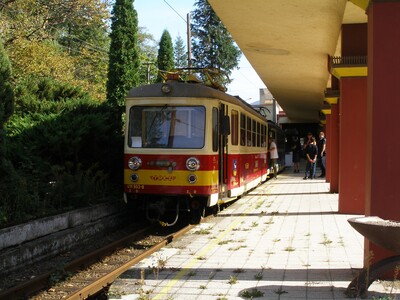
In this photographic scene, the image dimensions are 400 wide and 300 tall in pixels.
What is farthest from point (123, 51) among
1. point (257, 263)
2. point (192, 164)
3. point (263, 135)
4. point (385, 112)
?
point (385, 112)

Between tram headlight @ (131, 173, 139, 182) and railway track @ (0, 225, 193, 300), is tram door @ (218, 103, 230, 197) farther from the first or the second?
tram headlight @ (131, 173, 139, 182)

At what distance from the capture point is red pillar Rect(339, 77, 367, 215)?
37.3 ft

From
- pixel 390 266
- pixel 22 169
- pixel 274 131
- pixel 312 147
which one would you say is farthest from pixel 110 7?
pixel 390 266

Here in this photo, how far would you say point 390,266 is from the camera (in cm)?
519

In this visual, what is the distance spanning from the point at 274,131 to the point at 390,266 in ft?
64.2

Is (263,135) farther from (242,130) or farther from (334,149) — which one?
(242,130)

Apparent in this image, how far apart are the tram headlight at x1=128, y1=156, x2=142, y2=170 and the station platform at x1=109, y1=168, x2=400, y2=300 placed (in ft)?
5.44

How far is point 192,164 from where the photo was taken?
9.97 metres

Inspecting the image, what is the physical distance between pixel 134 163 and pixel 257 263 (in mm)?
4001

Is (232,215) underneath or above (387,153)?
underneath

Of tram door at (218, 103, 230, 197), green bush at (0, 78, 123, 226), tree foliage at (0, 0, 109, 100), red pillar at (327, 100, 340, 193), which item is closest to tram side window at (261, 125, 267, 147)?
red pillar at (327, 100, 340, 193)

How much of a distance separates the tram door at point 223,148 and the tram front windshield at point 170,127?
542 millimetres

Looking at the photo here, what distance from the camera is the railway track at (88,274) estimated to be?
20.8 feet

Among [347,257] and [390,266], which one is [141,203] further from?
[390,266]
